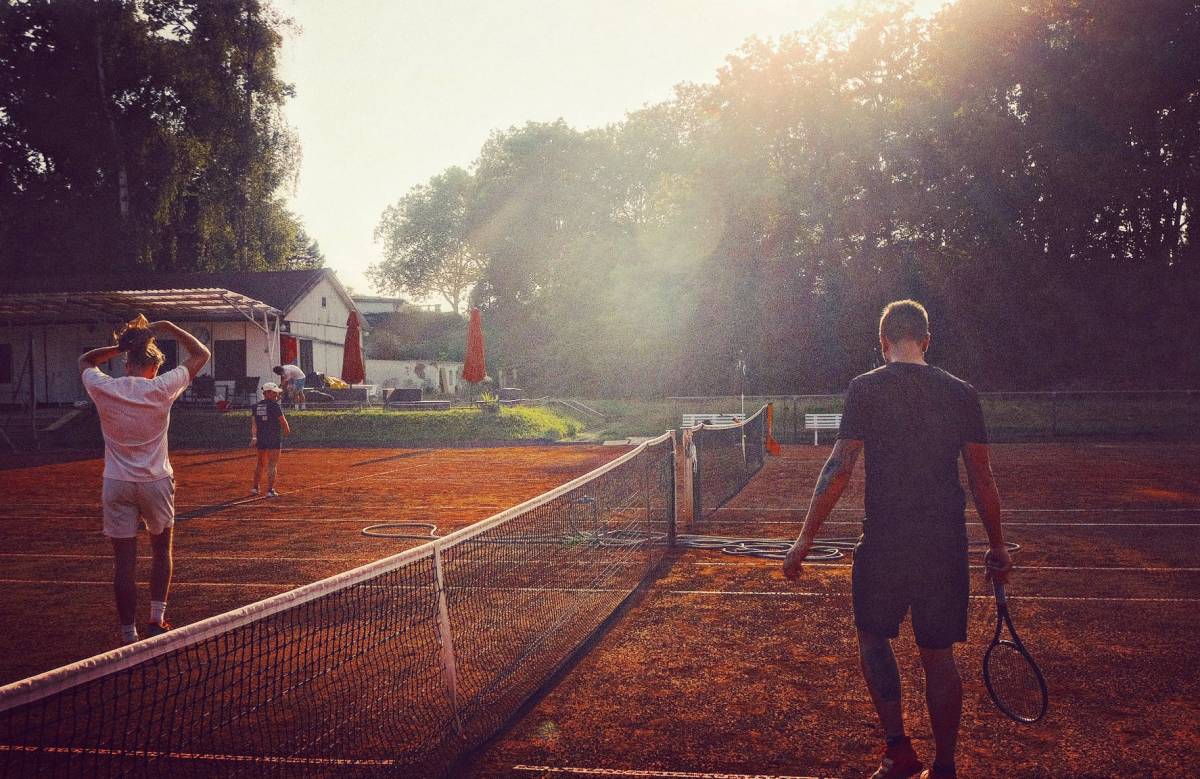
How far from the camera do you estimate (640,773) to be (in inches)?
173

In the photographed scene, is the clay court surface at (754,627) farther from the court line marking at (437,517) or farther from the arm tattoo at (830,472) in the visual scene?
the arm tattoo at (830,472)

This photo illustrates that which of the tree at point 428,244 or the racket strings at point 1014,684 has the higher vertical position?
the tree at point 428,244

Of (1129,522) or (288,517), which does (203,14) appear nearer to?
(288,517)

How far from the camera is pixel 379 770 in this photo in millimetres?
4410

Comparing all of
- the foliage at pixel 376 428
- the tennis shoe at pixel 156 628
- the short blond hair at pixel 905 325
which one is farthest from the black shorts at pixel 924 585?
the foliage at pixel 376 428

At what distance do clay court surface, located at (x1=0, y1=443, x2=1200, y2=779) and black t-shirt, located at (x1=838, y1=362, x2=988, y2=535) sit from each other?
4.77ft

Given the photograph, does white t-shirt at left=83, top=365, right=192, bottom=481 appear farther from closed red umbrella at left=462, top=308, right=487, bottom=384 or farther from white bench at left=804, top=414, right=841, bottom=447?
white bench at left=804, top=414, right=841, bottom=447

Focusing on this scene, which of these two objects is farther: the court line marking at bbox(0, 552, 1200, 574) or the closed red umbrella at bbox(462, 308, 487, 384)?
the closed red umbrella at bbox(462, 308, 487, 384)

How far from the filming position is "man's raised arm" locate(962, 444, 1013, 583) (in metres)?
3.89

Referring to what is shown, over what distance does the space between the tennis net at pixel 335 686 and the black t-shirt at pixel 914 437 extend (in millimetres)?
2383

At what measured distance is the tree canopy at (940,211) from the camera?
33.6 meters

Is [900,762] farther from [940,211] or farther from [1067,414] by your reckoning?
[940,211]

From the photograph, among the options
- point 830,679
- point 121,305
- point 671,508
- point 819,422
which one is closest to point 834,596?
point 830,679

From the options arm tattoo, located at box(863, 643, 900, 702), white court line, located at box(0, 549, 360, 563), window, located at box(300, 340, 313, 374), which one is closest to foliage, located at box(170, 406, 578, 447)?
window, located at box(300, 340, 313, 374)
